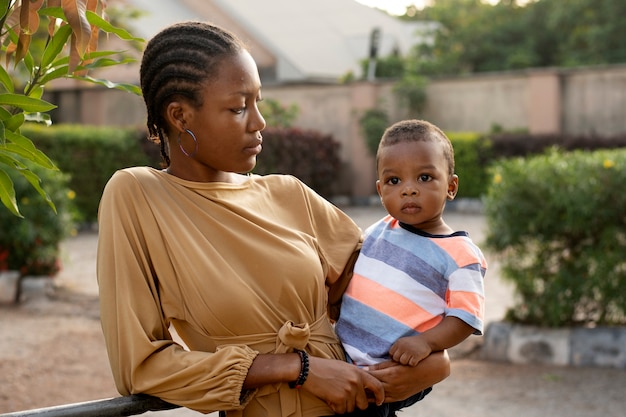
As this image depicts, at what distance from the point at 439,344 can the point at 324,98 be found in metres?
17.7

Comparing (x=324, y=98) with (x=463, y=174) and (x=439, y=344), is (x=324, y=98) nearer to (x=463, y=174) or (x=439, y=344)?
(x=463, y=174)

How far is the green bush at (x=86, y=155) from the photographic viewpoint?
49.7 feet

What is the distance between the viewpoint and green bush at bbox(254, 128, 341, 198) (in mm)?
16766

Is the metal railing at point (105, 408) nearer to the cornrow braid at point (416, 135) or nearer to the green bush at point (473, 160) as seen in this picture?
the cornrow braid at point (416, 135)

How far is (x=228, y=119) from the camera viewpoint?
205 cm

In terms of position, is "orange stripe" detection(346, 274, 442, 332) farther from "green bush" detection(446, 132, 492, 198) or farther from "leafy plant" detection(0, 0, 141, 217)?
"green bush" detection(446, 132, 492, 198)

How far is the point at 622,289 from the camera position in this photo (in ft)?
20.2

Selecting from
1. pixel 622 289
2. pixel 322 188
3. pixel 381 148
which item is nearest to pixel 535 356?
pixel 622 289

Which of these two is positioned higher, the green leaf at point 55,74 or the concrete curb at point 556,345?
the green leaf at point 55,74

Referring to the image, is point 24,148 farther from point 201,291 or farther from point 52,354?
point 52,354

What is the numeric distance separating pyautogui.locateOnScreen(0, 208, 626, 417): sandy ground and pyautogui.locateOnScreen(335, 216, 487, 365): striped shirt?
350 centimetres

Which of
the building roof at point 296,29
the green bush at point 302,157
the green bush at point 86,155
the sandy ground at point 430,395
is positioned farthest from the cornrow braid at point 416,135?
the building roof at point 296,29

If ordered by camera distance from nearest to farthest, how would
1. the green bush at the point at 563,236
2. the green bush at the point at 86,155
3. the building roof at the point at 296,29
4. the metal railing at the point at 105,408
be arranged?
1. the metal railing at the point at 105,408
2. the green bush at the point at 563,236
3. the green bush at the point at 86,155
4. the building roof at the point at 296,29

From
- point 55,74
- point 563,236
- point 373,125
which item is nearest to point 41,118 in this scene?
point 55,74
